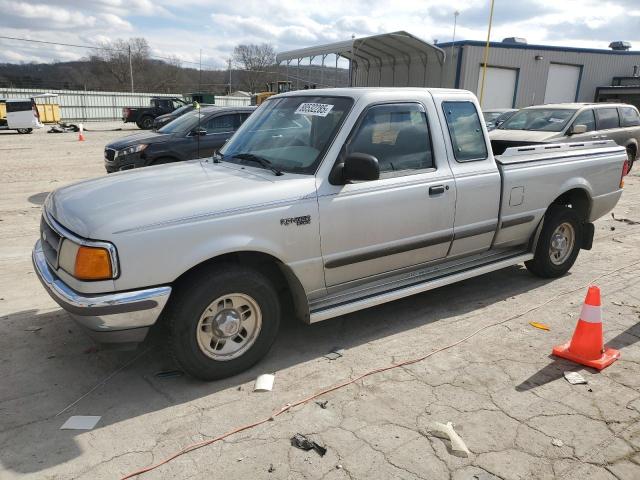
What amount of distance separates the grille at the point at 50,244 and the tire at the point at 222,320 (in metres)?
0.85

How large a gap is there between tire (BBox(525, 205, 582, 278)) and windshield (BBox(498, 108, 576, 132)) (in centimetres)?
685

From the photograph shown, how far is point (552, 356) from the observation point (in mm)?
3865

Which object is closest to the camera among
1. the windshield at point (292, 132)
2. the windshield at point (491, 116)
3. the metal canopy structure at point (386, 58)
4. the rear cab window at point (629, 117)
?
the windshield at point (292, 132)

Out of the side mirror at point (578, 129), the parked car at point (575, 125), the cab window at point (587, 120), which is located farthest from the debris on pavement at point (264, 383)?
the cab window at point (587, 120)

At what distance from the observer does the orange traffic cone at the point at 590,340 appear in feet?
12.0

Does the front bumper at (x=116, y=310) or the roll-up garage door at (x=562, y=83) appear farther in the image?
the roll-up garage door at (x=562, y=83)

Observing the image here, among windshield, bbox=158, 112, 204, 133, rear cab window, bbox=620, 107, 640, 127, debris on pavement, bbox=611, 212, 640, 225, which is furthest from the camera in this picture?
rear cab window, bbox=620, 107, 640, 127

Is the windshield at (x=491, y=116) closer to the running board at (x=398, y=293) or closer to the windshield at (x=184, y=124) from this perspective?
the windshield at (x=184, y=124)

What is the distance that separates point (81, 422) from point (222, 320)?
1.02 m

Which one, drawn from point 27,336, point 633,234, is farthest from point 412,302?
point 633,234

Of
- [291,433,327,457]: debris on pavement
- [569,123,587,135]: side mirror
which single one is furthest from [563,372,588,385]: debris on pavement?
[569,123,587,135]: side mirror

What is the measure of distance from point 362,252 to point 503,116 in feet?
48.5

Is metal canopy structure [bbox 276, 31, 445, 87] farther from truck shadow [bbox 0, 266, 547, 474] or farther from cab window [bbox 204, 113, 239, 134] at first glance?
truck shadow [bbox 0, 266, 547, 474]

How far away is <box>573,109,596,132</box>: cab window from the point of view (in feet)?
38.1
